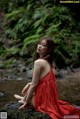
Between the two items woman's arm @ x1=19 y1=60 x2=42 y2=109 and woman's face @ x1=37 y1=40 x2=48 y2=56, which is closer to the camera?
woman's arm @ x1=19 y1=60 x2=42 y2=109

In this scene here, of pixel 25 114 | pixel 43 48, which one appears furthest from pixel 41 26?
pixel 25 114

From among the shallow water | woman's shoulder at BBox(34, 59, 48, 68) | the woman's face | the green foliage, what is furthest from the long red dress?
the green foliage

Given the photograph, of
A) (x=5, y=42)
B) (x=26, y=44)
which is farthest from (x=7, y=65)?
(x=5, y=42)

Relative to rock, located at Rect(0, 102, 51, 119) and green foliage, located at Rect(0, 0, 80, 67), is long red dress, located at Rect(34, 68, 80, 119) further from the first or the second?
green foliage, located at Rect(0, 0, 80, 67)

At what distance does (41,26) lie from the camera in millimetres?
15266

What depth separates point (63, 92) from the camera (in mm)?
9445

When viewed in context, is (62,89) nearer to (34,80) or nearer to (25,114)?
(34,80)

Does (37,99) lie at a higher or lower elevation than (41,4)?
lower

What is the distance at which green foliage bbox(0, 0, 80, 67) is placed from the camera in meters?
13.7

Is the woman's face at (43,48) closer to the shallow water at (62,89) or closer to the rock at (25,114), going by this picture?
the rock at (25,114)

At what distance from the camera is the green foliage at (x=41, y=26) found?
1372 centimetres

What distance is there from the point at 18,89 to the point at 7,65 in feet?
12.4

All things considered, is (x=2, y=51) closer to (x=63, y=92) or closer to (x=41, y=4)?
(x=41, y=4)

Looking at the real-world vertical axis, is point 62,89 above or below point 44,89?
below
